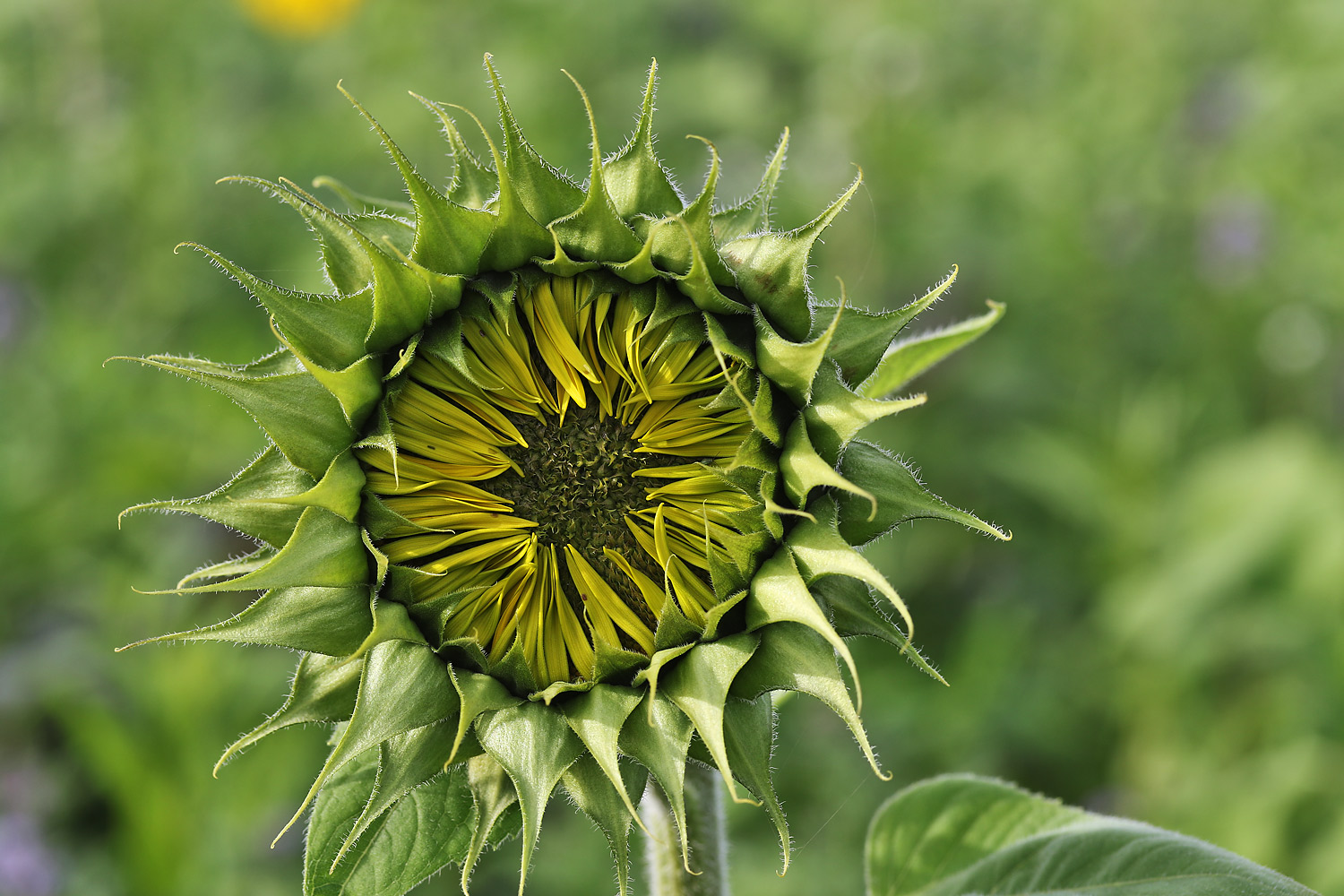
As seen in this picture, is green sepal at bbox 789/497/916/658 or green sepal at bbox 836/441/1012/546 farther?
green sepal at bbox 836/441/1012/546

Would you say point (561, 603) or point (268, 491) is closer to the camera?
point (268, 491)

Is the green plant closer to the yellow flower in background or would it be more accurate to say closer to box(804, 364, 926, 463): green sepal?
box(804, 364, 926, 463): green sepal

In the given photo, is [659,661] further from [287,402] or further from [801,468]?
[287,402]

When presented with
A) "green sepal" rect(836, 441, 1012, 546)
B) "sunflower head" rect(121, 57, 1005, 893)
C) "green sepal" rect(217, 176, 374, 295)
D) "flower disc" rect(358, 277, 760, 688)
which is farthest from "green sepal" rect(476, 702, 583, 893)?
"green sepal" rect(217, 176, 374, 295)

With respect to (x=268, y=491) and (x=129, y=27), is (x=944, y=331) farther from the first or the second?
(x=129, y=27)

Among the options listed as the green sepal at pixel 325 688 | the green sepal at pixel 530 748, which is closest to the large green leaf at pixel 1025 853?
the green sepal at pixel 530 748

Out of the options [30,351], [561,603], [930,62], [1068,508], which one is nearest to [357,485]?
[561,603]
